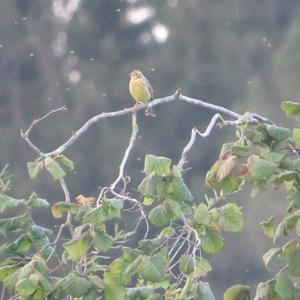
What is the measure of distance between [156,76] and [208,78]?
Answer: 0.75 m

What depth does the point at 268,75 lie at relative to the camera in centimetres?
1881

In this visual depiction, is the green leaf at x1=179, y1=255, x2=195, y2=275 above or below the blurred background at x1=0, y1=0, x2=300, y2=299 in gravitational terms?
above

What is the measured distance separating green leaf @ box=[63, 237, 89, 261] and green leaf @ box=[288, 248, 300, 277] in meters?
0.55

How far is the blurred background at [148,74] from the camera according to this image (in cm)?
1764

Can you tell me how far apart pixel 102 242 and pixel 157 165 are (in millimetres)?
268

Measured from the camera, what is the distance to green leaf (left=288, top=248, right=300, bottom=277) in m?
3.73

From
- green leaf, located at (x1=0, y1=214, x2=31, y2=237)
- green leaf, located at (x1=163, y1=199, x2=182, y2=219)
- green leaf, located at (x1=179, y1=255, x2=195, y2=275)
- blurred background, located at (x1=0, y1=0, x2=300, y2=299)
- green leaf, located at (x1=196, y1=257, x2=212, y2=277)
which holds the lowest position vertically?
blurred background, located at (x1=0, y1=0, x2=300, y2=299)

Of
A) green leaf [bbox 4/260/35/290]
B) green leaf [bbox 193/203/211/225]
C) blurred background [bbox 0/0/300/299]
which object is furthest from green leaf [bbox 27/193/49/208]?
blurred background [bbox 0/0/300/299]

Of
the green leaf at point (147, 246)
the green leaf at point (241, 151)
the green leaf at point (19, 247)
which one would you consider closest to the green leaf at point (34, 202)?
the green leaf at point (19, 247)

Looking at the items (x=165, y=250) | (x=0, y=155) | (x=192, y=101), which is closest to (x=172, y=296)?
(x=165, y=250)

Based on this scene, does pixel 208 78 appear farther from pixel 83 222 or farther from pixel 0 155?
pixel 83 222

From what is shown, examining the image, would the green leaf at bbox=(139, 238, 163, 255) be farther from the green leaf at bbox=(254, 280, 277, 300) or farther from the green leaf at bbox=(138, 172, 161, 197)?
the green leaf at bbox=(254, 280, 277, 300)

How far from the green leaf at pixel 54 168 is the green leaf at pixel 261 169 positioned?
54cm

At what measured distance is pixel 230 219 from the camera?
12.5 feet
